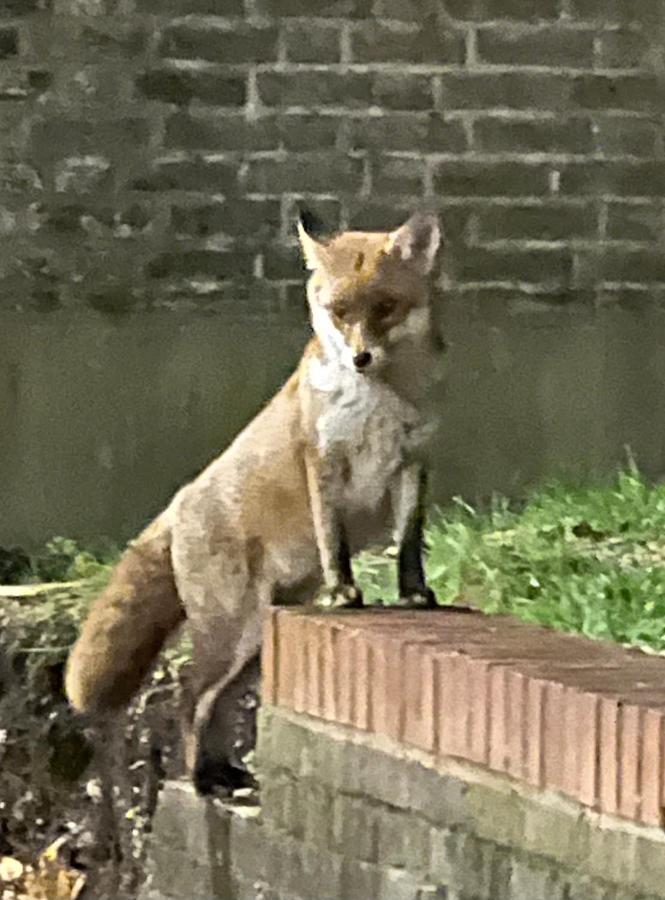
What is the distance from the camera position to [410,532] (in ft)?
7.51

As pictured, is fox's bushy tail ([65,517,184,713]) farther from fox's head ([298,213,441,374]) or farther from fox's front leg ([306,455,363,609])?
fox's head ([298,213,441,374])

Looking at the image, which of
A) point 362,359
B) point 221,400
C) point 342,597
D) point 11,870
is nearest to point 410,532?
point 342,597

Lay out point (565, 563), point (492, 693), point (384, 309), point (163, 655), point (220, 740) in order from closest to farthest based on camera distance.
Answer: point (492, 693) → point (384, 309) → point (220, 740) → point (163, 655) → point (565, 563)

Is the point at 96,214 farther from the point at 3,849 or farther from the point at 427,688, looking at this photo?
the point at 427,688

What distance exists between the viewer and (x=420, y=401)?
2.21 metres

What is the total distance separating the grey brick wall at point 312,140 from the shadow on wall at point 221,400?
0.30 ft

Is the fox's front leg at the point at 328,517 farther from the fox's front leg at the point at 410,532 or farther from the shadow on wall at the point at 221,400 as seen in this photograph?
the shadow on wall at the point at 221,400

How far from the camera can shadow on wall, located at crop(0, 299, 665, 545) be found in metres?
4.14

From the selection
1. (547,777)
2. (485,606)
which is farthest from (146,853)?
(547,777)

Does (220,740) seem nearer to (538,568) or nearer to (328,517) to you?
(328,517)

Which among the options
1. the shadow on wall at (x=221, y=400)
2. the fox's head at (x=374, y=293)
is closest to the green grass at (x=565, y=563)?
the shadow on wall at (x=221, y=400)

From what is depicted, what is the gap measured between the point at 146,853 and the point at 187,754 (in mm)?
680

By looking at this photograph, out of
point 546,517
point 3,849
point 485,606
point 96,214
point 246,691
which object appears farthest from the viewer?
point 96,214

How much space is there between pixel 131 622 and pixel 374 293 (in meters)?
0.68
